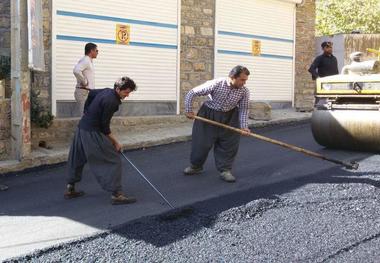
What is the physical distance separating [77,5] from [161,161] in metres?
3.23

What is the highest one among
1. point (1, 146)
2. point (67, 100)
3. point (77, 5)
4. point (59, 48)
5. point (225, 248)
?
point (77, 5)

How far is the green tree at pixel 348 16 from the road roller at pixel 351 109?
1312cm

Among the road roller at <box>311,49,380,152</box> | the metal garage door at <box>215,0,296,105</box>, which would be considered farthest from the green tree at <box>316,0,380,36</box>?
the road roller at <box>311,49,380,152</box>

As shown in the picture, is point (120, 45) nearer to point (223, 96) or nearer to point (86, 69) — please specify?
point (86, 69)

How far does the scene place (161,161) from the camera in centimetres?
816

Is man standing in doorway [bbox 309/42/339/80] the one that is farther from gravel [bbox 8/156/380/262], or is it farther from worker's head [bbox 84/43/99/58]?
gravel [bbox 8/156/380/262]

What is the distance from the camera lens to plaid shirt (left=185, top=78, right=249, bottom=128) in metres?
6.75

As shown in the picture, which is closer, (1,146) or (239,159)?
(1,146)

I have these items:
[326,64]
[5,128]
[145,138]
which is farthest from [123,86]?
[326,64]

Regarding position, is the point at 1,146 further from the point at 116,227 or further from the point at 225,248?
the point at 225,248

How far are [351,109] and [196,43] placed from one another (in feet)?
14.1

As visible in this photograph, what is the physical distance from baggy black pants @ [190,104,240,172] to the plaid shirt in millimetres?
97

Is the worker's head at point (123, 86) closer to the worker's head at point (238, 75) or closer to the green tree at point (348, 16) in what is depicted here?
the worker's head at point (238, 75)

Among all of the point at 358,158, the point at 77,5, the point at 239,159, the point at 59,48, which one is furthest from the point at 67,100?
the point at 358,158
